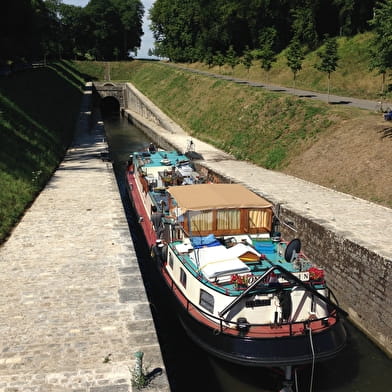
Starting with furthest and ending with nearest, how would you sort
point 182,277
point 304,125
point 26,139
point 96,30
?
point 96,30 → point 304,125 → point 26,139 → point 182,277

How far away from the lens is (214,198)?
13.3m

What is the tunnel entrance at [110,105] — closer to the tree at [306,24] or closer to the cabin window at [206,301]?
the tree at [306,24]

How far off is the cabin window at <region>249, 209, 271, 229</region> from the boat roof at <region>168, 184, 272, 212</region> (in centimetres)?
22

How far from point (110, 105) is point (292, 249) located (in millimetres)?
73825

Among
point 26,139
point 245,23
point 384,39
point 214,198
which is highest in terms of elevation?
point 245,23

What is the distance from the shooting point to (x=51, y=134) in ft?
99.3

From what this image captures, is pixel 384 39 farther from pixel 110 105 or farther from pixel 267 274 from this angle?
pixel 110 105

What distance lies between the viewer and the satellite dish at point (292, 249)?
11.5 m

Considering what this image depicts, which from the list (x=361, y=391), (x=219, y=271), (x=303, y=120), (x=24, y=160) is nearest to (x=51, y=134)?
(x=24, y=160)

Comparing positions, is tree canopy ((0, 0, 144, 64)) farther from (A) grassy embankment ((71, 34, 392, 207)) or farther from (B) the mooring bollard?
(B) the mooring bollard

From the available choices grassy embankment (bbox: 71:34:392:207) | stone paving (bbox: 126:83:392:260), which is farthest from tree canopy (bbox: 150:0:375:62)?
stone paving (bbox: 126:83:392:260)

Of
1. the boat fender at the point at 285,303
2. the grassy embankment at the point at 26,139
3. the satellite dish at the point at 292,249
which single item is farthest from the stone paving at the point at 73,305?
the satellite dish at the point at 292,249

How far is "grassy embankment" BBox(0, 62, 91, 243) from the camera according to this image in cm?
1797

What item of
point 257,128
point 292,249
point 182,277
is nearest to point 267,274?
point 292,249
